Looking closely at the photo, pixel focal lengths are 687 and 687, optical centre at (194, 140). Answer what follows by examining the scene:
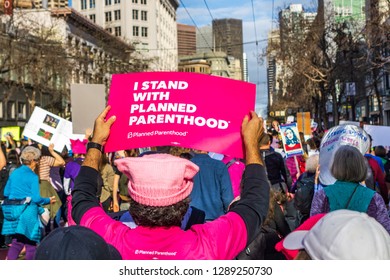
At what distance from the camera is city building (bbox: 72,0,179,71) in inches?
3654

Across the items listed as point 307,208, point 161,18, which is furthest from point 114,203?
point 161,18

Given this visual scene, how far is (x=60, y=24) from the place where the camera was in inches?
2608

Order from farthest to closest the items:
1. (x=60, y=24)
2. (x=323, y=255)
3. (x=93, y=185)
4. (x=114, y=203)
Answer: (x=60, y=24) < (x=114, y=203) < (x=93, y=185) < (x=323, y=255)

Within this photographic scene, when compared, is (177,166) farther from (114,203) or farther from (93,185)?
(114,203)

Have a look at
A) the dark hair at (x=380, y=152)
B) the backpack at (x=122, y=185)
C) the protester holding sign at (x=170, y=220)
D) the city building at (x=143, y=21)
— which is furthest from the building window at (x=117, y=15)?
the protester holding sign at (x=170, y=220)

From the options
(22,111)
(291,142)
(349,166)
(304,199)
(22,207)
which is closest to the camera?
(349,166)

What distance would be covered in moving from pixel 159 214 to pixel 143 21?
10801cm

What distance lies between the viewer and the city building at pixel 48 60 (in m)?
42.0

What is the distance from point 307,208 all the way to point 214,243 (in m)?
3.79

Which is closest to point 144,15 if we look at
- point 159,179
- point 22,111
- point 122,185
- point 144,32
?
point 144,32

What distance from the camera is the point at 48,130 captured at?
606 inches

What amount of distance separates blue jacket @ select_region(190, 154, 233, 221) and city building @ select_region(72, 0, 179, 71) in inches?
3006

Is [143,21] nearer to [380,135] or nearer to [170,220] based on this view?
[380,135]

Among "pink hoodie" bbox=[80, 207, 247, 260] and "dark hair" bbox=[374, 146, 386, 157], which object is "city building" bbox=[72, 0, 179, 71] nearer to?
Result: "dark hair" bbox=[374, 146, 386, 157]
